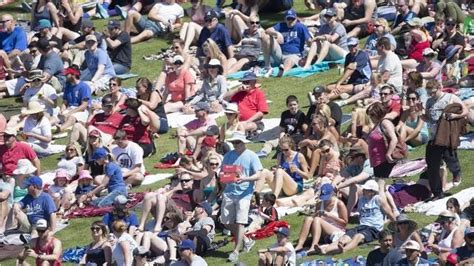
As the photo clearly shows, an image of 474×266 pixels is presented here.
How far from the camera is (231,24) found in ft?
107

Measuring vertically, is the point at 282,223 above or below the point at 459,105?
below

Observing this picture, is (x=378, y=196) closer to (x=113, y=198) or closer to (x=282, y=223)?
(x=282, y=223)

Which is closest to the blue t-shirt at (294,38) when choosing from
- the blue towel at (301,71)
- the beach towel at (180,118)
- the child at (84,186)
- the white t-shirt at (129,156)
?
the blue towel at (301,71)

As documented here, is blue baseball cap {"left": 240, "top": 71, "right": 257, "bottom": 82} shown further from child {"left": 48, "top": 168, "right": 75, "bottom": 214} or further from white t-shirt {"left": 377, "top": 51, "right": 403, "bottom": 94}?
child {"left": 48, "top": 168, "right": 75, "bottom": 214}

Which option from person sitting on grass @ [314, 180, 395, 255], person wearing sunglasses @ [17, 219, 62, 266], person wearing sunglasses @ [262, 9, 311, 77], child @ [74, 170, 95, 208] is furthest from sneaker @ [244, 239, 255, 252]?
person wearing sunglasses @ [262, 9, 311, 77]

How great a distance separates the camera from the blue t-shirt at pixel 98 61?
104 ft

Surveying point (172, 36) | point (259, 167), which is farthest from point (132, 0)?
point (259, 167)

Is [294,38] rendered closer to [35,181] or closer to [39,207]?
[35,181]

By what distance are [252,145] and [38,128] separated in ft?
12.5

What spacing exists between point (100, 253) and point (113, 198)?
2.72 metres

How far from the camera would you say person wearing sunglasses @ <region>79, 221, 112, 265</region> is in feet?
76.2

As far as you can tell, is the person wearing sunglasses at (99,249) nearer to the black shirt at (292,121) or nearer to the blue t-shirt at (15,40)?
the black shirt at (292,121)

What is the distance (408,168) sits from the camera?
25.3 m

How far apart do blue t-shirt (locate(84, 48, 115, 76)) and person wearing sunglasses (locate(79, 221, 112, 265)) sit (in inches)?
341
